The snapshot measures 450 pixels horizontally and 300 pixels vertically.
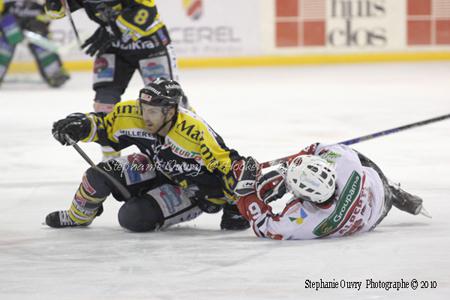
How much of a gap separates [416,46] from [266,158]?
19.1 feet

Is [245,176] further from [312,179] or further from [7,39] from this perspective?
[7,39]

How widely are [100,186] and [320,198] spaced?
36.9 inches

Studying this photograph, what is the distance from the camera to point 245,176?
411 centimetres

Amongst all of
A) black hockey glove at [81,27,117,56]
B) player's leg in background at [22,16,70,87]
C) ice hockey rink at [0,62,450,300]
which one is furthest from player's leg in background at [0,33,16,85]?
black hockey glove at [81,27,117,56]

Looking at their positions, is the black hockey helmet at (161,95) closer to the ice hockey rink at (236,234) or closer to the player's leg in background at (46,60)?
the ice hockey rink at (236,234)

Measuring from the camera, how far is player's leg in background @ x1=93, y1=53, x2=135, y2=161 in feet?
18.9

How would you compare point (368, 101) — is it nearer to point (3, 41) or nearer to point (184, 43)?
point (184, 43)

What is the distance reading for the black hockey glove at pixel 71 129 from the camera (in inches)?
171

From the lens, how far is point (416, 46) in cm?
1160

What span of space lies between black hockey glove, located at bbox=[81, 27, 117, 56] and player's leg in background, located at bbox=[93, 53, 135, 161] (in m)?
0.06

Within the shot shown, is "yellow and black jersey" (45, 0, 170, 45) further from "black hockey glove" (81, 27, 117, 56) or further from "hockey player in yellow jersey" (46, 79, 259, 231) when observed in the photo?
"hockey player in yellow jersey" (46, 79, 259, 231)

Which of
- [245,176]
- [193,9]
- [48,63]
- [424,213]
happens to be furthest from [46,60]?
[245,176]

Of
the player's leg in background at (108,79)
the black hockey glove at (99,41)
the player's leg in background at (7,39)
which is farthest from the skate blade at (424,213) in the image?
the player's leg in background at (7,39)

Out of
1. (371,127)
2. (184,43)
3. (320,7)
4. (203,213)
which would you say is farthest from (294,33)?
(203,213)
